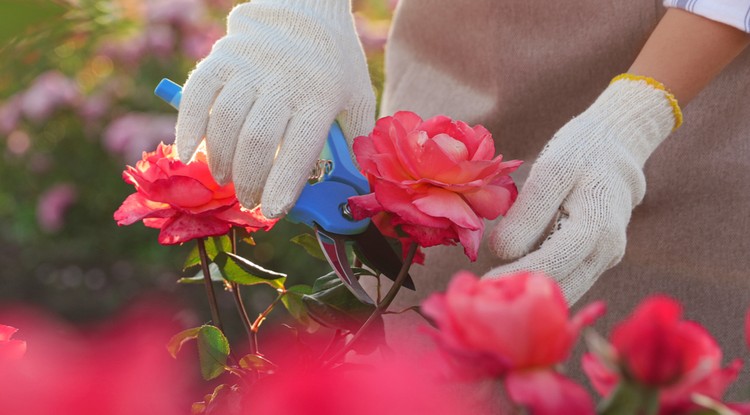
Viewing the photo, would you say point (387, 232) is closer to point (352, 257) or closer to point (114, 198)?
point (352, 257)

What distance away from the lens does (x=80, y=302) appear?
3.89 metres

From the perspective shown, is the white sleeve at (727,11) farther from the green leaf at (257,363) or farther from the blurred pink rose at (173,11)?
the blurred pink rose at (173,11)

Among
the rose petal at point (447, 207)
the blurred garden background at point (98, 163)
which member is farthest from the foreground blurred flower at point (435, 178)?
the blurred garden background at point (98, 163)

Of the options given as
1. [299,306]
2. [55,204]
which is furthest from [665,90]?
[55,204]

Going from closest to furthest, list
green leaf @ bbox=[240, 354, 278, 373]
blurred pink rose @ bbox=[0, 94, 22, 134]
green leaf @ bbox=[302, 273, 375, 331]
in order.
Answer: green leaf @ bbox=[240, 354, 278, 373] → green leaf @ bbox=[302, 273, 375, 331] → blurred pink rose @ bbox=[0, 94, 22, 134]

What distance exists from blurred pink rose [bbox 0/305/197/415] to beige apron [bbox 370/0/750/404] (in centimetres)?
92

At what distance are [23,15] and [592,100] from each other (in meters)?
0.80

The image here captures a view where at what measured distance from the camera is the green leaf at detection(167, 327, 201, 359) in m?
0.87

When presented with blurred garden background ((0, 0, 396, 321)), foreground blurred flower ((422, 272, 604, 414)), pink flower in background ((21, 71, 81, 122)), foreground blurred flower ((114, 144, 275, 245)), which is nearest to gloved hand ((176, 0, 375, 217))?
foreground blurred flower ((114, 144, 275, 245))

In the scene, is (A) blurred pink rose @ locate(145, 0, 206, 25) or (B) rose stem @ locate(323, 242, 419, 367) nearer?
(B) rose stem @ locate(323, 242, 419, 367)

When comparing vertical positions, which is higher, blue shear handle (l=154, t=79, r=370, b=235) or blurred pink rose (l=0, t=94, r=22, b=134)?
blue shear handle (l=154, t=79, r=370, b=235)

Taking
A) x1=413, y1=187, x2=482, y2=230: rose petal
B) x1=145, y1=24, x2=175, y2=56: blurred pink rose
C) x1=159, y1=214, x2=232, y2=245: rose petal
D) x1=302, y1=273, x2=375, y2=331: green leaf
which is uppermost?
x1=413, y1=187, x2=482, y2=230: rose petal

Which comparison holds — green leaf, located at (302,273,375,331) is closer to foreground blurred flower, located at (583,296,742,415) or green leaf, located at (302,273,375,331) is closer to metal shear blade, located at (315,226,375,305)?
metal shear blade, located at (315,226,375,305)

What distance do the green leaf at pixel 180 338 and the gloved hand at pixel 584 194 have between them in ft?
1.04
